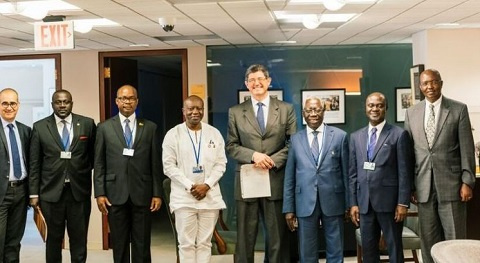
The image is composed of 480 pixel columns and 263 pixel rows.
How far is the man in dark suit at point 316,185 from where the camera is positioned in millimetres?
4043

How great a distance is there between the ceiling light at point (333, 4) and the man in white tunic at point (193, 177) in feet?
4.00

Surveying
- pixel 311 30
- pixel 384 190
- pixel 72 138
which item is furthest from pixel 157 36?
pixel 384 190

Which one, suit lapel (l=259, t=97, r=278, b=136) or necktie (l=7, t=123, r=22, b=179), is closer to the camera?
suit lapel (l=259, t=97, r=278, b=136)

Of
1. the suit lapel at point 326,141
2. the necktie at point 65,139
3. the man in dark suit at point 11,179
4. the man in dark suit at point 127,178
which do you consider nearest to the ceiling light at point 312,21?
the suit lapel at point 326,141

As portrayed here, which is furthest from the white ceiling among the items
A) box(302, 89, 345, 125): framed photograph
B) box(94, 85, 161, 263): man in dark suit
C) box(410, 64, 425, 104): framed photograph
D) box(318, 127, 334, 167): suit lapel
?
box(318, 127, 334, 167): suit lapel

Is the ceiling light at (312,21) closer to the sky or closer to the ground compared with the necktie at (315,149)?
closer to the sky

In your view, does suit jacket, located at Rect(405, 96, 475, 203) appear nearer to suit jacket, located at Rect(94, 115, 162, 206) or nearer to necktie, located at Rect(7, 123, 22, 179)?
suit jacket, located at Rect(94, 115, 162, 206)

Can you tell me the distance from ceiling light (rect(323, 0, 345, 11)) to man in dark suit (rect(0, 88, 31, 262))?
2531 millimetres

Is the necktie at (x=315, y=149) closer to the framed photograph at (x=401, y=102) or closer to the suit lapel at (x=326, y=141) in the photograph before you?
the suit lapel at (x=326, y=141)

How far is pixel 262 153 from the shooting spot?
414 cm

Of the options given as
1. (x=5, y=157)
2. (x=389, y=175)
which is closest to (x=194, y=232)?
(x=389, y=175)

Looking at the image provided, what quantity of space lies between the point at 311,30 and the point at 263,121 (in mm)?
1977

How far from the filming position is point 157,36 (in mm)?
6059

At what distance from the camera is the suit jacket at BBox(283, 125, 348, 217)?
159 inches
